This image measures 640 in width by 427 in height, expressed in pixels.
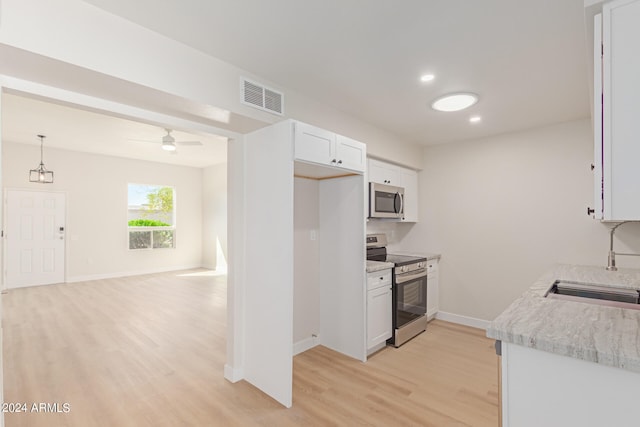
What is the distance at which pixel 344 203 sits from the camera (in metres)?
3.32

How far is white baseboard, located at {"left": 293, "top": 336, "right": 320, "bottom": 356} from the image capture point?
3.27m

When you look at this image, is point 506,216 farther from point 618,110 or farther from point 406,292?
point 618,110

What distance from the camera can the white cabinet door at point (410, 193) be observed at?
14.5 ft

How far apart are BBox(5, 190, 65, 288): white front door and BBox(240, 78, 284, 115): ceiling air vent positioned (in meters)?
6.36

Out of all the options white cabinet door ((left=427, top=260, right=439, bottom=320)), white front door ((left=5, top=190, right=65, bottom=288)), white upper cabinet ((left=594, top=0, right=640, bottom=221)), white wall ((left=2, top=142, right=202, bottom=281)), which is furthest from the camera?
white wall ((left=2, top=142, right=202, bottom=281))

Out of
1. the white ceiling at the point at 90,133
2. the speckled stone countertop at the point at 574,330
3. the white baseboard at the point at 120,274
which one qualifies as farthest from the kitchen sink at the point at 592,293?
the white baseboard at the point at 120,274

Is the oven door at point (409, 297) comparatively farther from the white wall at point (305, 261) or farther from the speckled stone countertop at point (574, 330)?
the speckled stone countertop at point (574, 330)

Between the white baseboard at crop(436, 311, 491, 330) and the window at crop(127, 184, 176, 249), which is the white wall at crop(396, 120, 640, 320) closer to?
the white baseboard at crop(436, 311, 491, 330)

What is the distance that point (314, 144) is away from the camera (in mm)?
2604

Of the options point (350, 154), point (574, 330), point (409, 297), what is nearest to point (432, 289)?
point (409, 297)

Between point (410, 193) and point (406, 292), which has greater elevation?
point (410, 193)

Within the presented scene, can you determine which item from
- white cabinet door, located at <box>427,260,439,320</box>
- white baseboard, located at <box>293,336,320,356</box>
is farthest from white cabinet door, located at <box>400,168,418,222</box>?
white baseboard, located at <box>293,336,320,356</box>

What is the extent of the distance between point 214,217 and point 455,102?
6.89m

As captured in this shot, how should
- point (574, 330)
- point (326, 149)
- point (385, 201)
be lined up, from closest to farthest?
point (574, 330), point (326, 149), point (385, 201)
